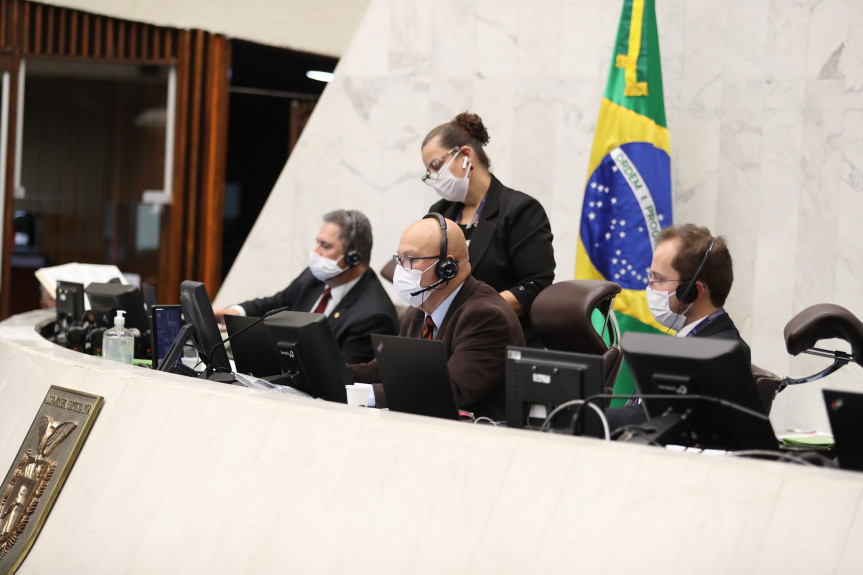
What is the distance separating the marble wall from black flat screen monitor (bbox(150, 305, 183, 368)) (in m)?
2.61

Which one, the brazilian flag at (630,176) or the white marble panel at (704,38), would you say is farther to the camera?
the white marble panel at (704,38)

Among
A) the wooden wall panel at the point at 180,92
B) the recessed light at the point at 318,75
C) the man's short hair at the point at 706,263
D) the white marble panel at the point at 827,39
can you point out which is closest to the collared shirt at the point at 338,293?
the man's short hair at the point at 706,263

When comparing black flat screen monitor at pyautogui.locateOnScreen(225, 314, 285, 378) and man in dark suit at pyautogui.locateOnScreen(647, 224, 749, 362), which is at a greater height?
man in dark suit at pyautogui.locateOnScreen(647, 224, 749, 362)

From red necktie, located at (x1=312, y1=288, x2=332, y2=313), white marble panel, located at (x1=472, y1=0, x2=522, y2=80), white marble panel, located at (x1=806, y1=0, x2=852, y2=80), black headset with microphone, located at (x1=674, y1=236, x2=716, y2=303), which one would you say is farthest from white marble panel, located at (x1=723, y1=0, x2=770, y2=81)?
black headset with microphone, located at (x1=674, y1=236, x2=716, y2=303)

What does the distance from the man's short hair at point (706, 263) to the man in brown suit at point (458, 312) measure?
499 mm

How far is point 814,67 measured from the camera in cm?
531

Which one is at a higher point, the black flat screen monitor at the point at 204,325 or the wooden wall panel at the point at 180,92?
the wooden wall panel at the point at 180,92

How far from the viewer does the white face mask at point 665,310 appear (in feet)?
9.20

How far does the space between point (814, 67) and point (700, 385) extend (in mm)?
3920

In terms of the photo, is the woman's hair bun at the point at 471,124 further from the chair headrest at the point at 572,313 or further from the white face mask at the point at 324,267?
the chair headrest at the point at 572,313

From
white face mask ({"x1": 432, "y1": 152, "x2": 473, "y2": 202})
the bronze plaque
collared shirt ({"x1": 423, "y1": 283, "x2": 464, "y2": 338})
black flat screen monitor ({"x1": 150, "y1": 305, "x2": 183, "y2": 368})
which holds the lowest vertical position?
the bronze plaque

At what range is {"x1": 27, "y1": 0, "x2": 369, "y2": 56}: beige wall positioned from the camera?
23.4ft

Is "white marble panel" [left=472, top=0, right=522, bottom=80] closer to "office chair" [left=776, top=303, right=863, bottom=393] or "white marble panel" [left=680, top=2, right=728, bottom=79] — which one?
"white marble panel" [left=680, top=2, right=728, bottom=79]

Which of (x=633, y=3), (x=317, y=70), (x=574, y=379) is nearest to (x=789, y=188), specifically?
(x=633, y=3)
